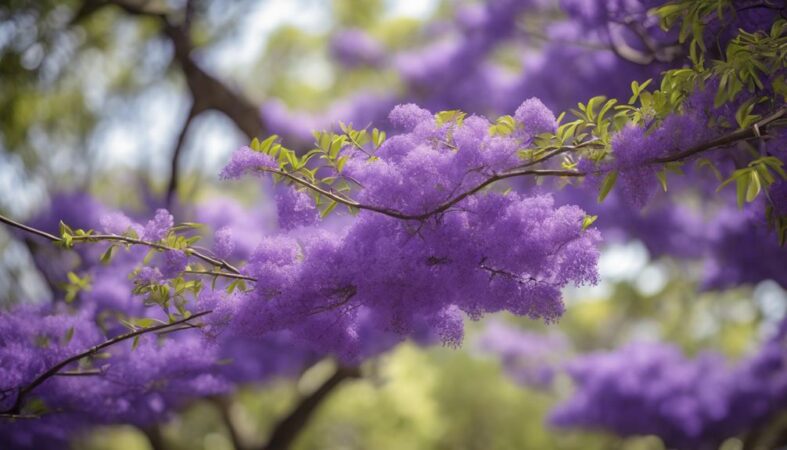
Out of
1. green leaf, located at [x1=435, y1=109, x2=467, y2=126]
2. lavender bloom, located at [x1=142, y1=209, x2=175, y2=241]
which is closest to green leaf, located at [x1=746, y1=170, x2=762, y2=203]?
green leaf, located at [x1=435, y1=109, x2=467, y2=126]

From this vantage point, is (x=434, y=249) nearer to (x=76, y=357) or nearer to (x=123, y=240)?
(x=123, y=240)

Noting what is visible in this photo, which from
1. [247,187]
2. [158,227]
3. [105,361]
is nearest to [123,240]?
[158,227]

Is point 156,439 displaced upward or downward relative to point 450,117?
downward

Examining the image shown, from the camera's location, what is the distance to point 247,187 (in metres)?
18.3

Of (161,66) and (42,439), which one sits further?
(161,66)

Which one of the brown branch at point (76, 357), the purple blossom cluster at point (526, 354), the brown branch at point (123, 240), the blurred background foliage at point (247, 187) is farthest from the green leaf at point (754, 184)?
the purple blossom cluster at point (526, 354)

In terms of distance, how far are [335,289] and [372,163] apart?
1.72ft

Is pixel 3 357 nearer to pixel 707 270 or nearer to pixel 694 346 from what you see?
pixel 707 270

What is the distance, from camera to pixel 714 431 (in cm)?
969

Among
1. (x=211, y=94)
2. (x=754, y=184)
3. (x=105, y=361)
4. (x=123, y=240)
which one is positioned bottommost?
(x=211, y=94)

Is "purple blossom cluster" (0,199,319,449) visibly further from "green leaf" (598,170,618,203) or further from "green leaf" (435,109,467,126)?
"green leaf" (598,170,618,203)

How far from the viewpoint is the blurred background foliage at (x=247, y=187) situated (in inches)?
366

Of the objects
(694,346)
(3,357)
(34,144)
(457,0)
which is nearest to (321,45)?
(457,0)

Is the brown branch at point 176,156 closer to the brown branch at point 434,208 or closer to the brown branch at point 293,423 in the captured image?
the brown branch at point 293,423
